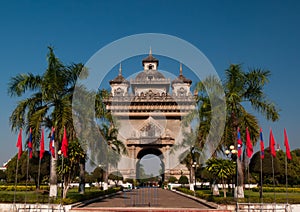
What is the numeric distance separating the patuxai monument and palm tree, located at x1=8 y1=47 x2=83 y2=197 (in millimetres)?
32066

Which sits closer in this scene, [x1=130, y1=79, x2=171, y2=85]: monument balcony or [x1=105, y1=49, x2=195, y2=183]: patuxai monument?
[x1=105, y1=49, x2=195, y2=183]: patuxai monument

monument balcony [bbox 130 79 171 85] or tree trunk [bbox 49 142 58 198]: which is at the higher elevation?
monument balcony [bbox 130 79 171 85]

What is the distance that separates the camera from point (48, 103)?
18.1 meters

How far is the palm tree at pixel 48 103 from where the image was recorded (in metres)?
17.2

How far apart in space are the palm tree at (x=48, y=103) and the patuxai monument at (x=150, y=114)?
3207cm

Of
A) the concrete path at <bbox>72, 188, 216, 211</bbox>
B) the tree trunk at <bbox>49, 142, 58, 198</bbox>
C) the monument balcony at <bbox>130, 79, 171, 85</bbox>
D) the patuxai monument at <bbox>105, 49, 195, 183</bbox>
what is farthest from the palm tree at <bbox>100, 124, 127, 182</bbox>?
the monument balcony at <bbox>130, 79, 171, 85</bbox>

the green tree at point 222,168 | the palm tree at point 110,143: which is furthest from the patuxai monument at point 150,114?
the green tree at point 222,168

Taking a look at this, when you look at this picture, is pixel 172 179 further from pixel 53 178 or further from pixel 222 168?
pixel 53 178

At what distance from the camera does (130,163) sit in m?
57.3

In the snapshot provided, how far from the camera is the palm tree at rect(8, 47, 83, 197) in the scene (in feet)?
56.3

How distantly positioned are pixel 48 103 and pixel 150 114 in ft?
152

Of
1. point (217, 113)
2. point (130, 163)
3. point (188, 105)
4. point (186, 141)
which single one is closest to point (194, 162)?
point (186, 141)

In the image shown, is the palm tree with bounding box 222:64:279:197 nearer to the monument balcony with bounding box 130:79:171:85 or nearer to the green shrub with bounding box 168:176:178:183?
the green shrub with bounding box 168:176:178:183

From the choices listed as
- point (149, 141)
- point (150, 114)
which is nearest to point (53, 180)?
point (149, 141)
